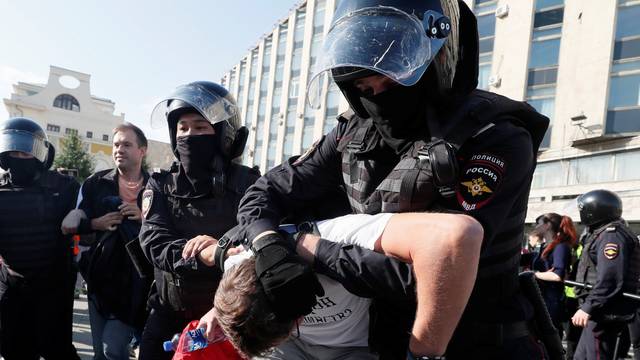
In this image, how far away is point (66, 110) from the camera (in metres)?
63.1

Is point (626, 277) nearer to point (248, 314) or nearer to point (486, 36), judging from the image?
point (248, 314)

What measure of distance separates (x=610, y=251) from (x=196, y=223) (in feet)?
11.7

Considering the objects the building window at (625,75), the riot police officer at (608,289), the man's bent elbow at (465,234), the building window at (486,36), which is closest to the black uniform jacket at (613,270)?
the riot police officer at (608,289)

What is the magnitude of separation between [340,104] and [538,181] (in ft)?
40.8

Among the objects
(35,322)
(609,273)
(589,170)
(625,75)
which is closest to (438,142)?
(35,322)

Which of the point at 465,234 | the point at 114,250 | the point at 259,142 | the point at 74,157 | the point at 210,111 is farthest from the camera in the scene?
the point at 259,142

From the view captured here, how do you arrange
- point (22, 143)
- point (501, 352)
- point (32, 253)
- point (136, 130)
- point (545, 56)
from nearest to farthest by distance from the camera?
point (501, 352)
point (32, 253)
point (22, 143)
point (136, 130)
point (545, 56)

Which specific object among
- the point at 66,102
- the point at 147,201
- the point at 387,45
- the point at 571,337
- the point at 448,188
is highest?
the point at 66,102

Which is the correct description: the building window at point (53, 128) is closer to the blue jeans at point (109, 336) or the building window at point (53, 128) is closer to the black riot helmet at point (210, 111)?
the blue jeans at point (109, 336)

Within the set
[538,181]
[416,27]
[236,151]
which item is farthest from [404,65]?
[538,181]

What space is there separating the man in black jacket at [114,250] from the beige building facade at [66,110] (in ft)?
183

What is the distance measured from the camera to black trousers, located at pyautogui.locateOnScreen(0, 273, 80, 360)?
12.2ft

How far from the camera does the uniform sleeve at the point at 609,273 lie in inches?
173

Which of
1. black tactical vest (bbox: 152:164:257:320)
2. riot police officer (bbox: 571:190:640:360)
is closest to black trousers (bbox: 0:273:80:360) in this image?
black tactical vest (bbox: 152:164:257:320)
